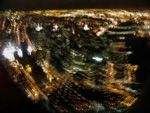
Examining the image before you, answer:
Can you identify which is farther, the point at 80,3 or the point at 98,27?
the point at 98,27

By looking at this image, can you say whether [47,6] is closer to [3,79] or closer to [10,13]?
[10,13]

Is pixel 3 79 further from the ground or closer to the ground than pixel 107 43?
closer to the ground

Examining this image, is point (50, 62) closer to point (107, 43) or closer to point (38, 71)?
point (38, 71)

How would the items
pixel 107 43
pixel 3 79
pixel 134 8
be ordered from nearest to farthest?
pixel 3 79 → pixel 134 8 → pixel 107 43

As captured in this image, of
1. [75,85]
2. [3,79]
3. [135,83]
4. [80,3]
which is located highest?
[80,3]

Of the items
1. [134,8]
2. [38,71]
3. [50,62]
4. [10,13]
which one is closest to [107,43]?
[134,8]

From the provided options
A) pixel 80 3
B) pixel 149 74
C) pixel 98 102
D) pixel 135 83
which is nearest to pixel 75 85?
pixel 98 102

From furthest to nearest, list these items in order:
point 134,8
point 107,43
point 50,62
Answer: point 107,43 → point 50,62 → point 134,8

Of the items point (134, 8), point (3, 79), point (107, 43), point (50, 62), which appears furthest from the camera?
point (107, 43)

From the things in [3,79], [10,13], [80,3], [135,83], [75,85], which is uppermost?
[80,3]
